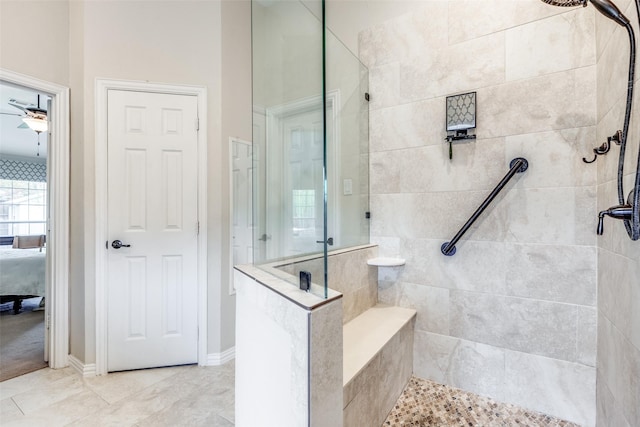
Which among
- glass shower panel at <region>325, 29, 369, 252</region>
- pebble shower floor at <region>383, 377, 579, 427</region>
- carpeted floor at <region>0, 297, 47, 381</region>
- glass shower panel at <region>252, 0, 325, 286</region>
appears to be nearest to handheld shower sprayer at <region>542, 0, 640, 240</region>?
glass shower panel at <region>252, 0, 325, 286</region>

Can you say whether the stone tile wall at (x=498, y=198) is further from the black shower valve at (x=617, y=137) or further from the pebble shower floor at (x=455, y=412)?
the black shower valve at (x=617, y=137)

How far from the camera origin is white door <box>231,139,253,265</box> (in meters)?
2.41

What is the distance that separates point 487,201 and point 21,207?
9.55 metres

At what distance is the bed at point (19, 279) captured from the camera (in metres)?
3.25

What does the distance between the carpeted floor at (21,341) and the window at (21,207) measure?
4.52 m

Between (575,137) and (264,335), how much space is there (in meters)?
1.83

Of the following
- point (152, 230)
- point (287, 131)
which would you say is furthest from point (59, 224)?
point (287, 131)

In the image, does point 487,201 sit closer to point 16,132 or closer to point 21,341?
point 21,341

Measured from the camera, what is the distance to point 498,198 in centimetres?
175

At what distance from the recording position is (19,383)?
197 centimetres

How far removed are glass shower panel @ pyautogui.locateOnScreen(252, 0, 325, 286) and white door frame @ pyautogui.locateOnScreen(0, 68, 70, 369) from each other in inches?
57.6

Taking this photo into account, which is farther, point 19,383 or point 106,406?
point 19,383

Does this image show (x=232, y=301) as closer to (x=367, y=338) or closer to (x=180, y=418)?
(x=180, y=418)

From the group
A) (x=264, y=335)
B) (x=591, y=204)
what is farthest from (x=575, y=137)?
(x=264, y=335)
